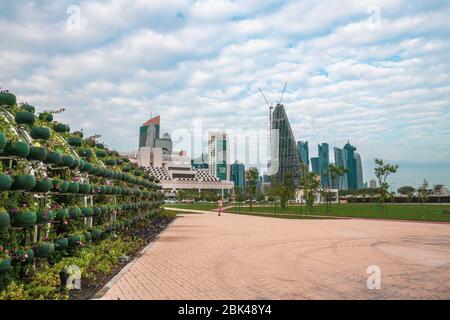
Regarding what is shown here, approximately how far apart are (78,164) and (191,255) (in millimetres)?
4295

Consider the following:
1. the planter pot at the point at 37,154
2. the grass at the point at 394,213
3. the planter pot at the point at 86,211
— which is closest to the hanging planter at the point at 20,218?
the planter pot at the point at 37,154

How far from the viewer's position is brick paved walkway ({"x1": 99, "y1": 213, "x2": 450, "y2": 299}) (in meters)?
6.56

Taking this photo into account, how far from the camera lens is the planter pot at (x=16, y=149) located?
577 cm

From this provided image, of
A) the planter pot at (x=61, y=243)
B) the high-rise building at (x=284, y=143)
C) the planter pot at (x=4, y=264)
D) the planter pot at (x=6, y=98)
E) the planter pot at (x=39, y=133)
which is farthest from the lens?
the high-rise building at (x=284, y=143)

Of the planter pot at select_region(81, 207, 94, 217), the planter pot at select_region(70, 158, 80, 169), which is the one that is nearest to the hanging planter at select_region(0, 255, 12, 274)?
the planter pot at select_region(70, 158, 80, 169)

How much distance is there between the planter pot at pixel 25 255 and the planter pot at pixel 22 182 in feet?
3.27

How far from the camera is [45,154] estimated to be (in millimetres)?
6516

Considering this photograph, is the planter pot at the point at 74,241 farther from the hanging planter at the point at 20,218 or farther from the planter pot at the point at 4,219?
the planter pot at the point at 4,219

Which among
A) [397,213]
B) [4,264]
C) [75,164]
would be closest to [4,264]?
[4,264]

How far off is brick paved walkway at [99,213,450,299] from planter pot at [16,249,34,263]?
1306 mm

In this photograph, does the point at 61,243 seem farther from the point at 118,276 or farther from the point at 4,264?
the point at 4,264

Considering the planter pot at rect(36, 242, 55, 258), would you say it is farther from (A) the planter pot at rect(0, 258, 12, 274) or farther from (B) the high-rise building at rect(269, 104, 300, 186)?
(B) the high-rise building at rect(269, 104, 300, 186)
